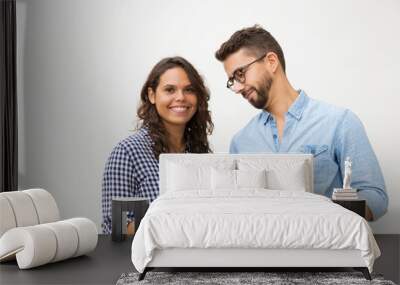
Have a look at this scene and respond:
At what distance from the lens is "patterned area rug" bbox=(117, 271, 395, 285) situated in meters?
4.86

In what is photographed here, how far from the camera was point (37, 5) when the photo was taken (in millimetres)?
7367

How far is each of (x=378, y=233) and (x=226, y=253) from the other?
291cm

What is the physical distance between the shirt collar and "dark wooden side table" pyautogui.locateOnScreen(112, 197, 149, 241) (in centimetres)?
158

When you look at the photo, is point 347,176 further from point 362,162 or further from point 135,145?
point 135,145

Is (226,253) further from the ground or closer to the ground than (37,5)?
closer to the ground

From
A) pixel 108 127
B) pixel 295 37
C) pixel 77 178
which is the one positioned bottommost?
pixel 77 178

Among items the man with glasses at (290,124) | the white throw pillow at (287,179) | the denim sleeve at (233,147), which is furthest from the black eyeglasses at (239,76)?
the white throw pillow at (287,179)

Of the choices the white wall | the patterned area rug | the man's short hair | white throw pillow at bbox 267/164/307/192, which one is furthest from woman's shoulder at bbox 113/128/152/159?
the patterned area rug

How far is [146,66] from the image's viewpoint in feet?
24.1

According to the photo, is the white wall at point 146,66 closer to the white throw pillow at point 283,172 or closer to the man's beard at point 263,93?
the man's beard at point 263,93

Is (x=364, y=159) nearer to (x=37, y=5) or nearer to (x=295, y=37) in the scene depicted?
(x=295, y=37)

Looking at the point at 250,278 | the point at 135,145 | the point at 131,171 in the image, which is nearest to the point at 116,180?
the point at 131,171

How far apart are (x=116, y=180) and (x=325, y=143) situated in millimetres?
2058

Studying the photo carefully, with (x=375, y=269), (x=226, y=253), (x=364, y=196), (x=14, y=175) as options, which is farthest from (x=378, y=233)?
(x=14, y=175)
